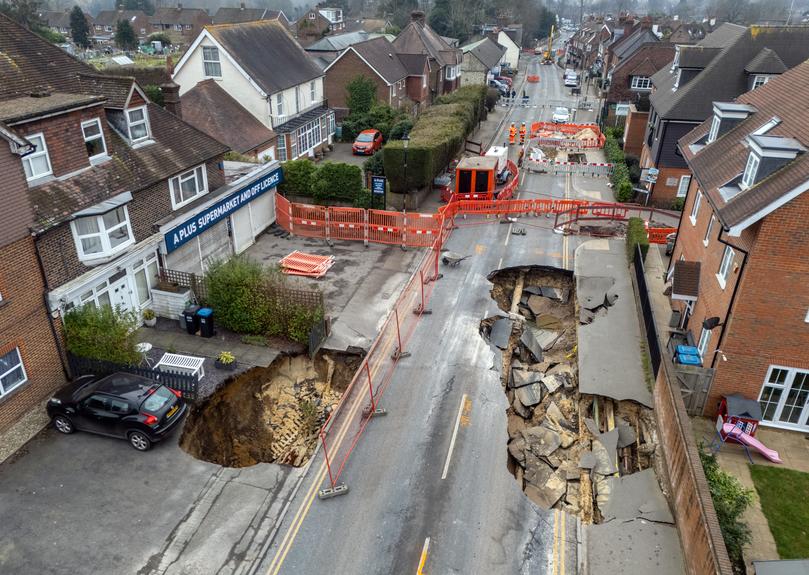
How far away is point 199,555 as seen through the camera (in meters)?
12.1

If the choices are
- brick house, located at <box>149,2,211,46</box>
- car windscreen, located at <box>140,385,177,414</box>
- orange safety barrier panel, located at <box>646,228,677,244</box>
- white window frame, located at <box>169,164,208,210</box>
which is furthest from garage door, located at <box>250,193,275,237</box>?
brick house, located at <box>149,2,211,46</box>

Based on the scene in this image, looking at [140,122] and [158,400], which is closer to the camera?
[158,400]

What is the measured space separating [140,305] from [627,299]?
19056 millimetres

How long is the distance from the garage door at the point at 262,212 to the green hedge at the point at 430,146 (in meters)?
7.01

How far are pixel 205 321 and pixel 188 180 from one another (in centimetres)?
634

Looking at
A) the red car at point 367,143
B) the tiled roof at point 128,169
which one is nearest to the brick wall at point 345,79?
the red car at point 367,143

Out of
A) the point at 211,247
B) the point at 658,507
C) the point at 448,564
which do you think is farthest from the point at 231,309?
the point at 658,507

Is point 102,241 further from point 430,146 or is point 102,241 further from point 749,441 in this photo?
point 749,441

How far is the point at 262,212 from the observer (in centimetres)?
2859

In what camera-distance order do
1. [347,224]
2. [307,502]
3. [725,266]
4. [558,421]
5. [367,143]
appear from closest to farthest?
[307,502]
[725,266]
[558,421]
[347,224]
[367,143]

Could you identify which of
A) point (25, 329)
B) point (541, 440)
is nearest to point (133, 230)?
point (25, 329)

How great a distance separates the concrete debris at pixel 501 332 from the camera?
2023 cm

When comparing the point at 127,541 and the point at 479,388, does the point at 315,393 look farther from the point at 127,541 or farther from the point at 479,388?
the point at 127,541

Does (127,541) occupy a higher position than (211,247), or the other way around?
(211,247)
